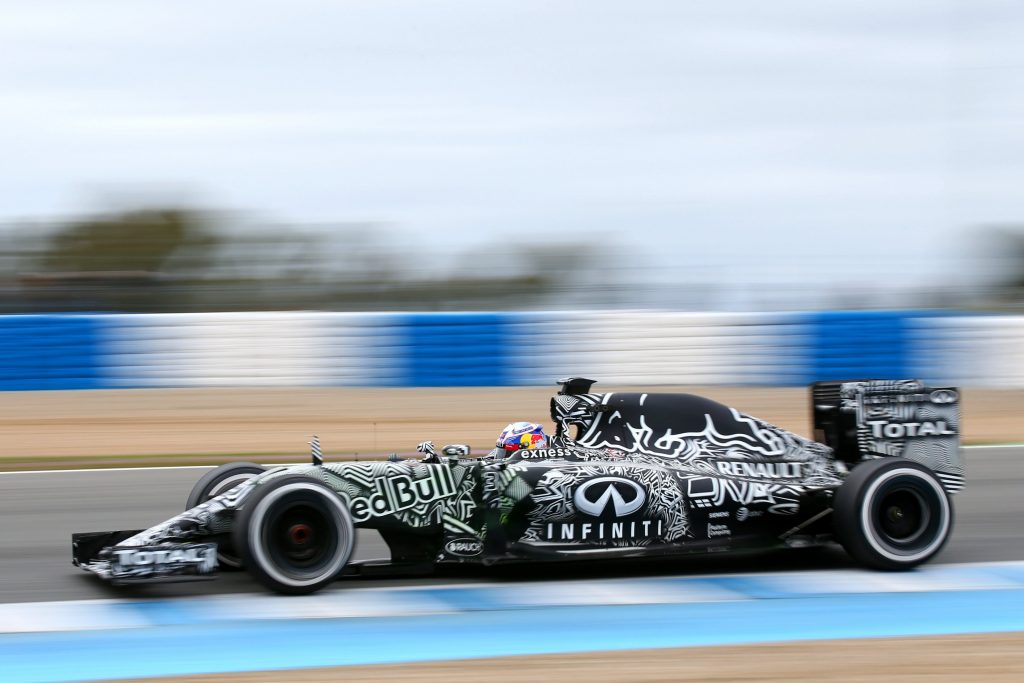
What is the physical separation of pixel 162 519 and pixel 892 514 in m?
4.74

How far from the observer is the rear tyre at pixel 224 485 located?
6297 mm

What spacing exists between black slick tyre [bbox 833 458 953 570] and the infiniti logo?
1133 mm

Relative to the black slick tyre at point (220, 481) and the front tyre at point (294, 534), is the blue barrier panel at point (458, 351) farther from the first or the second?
the front tyre at point (294, 534)

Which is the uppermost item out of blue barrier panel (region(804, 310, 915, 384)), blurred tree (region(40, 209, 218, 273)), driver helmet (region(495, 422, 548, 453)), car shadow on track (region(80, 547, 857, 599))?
blurred tree (region(40, 209, 218, 273))

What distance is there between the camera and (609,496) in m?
6.25

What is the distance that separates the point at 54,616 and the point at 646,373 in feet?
36.7

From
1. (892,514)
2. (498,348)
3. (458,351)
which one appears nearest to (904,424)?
(892,514)

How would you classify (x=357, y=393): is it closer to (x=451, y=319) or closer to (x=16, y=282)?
(x=451, y=319)

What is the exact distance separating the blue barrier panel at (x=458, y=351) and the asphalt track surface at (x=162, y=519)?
17.1 ft

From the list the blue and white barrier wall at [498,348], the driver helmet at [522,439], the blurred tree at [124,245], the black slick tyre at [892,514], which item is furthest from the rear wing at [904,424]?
the blurred tree at [124,245]

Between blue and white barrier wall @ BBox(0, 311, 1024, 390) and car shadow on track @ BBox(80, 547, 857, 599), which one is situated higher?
blue and white barrier wall @ BBox(0, 311, 1024, 390)

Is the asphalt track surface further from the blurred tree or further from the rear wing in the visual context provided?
the blurred tree

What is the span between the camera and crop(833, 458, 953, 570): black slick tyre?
6.52 metres

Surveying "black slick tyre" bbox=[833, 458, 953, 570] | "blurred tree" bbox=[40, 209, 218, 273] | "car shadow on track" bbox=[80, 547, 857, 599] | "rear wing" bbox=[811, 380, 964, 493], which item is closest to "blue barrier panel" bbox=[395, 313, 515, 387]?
"blurred tree" bbox=[40, 209, 218, 273]
